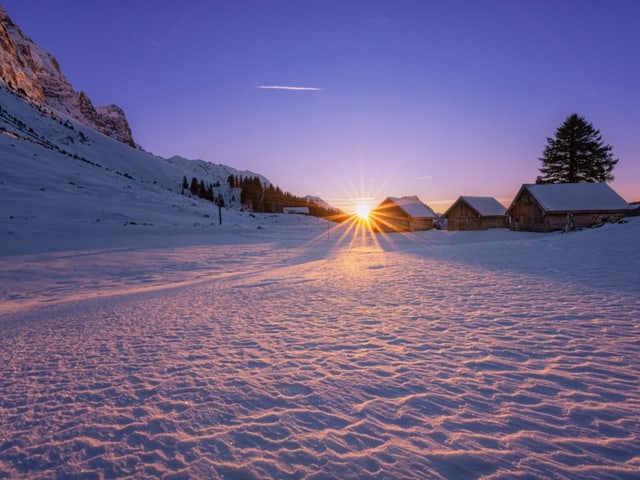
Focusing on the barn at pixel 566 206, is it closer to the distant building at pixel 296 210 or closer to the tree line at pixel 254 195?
the distant building at pixel 296 210

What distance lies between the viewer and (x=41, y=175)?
37.8 m

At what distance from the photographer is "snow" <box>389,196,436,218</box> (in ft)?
137

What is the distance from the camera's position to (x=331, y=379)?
4.19 metres

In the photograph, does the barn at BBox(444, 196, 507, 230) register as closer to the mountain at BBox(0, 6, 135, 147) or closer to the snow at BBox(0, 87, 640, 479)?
the snow at BBox(0, 87, 640, 479)

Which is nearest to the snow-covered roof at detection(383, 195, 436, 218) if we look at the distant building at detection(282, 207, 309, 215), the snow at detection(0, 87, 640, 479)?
the snow at detection(0, 87, 640, 479)

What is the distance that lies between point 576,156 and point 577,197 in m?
15.7

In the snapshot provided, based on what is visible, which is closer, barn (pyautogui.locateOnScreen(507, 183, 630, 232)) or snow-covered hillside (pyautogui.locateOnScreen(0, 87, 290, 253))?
snow-covered hillside (pyautogui.locateOnScreen(0, 87, 290, 253))

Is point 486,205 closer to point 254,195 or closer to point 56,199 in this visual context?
point 56,199

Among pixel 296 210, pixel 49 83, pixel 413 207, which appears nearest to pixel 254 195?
pixel 296 210

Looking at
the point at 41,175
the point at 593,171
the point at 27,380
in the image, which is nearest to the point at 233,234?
the point at 41,175

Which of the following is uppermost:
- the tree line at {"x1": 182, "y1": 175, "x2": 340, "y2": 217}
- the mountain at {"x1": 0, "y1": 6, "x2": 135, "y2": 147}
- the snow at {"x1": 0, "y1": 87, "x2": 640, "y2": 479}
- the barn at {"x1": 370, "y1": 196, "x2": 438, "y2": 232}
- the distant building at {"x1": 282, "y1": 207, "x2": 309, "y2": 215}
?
the mountain at {"x1": 0, "y1": 6, "x2": 135, "y2": 147}

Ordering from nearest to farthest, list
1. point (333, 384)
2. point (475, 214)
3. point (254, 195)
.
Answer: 1. point (333, 384)
2. point (475, 214)
3. point (254, 195)

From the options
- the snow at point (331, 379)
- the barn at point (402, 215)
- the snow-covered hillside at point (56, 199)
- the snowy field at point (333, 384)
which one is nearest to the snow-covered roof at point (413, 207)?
the barn at point (402, 215)

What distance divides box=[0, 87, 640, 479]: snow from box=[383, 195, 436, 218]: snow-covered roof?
3065 centimetres
